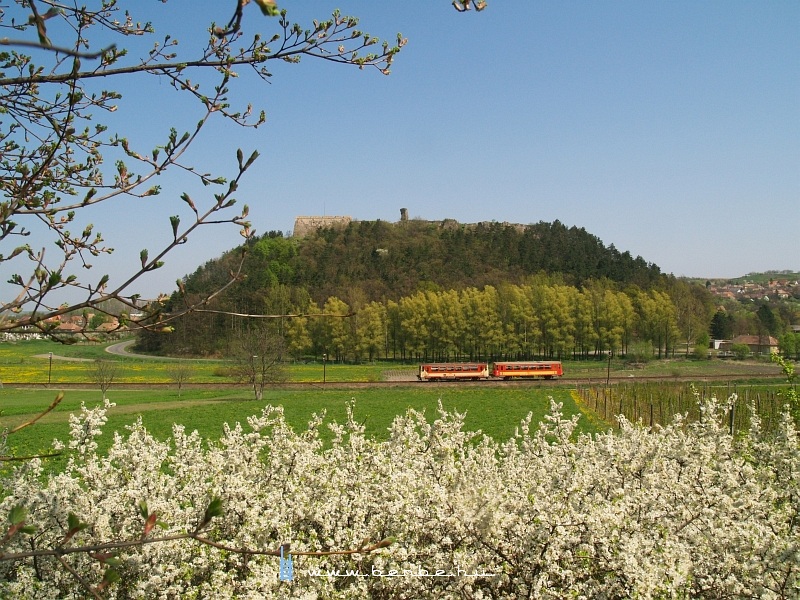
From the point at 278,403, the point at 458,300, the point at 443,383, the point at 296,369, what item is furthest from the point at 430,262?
the point at 278,403

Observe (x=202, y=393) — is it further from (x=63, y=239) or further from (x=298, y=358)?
(x=63, y=239)

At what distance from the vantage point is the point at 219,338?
7200 centimetres

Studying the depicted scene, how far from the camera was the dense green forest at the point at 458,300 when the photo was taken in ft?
205

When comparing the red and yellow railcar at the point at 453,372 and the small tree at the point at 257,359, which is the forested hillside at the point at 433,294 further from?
the red and yellow railcar at the point at 453,372

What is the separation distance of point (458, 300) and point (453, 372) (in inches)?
714

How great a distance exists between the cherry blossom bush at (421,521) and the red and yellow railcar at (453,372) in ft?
130

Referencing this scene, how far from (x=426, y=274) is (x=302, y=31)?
277ft

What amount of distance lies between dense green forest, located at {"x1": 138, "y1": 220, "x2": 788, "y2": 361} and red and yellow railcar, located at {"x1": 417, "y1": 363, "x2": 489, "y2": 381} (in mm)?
10949

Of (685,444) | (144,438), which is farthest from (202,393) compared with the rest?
(685,444)

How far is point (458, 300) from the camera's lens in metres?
63.8

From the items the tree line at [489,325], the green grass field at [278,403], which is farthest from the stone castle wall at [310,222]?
the green grass field at [278,403]

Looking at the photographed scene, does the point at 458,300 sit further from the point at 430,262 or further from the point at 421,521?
the point at 421,521

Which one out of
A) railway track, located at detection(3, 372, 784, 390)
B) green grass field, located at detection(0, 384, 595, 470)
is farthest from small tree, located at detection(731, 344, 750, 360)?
green grass field, located at detection(0, 384, 595, 470)

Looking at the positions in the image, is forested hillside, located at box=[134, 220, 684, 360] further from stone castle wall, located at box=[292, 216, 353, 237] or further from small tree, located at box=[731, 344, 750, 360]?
stone castle wall, located at box=[292, 216, 353, 237]
